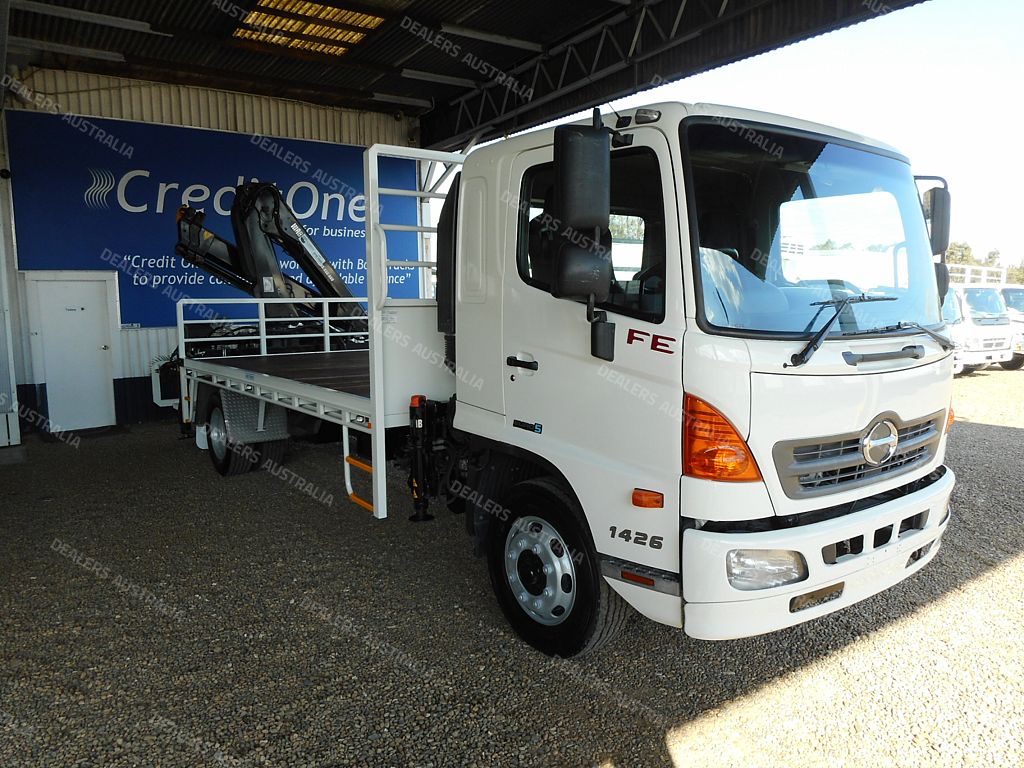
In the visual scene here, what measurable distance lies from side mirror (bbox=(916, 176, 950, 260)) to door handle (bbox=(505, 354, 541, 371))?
78.1 inches

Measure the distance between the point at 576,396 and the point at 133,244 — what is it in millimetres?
9741

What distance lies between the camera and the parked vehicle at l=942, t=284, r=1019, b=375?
42.3ft

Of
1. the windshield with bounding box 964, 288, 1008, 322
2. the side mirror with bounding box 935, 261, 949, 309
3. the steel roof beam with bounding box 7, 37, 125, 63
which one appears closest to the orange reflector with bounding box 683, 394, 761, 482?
the side mirror with bounding box 935, 261, 949, 309

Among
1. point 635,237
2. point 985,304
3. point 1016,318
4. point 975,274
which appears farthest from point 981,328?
point 635,237

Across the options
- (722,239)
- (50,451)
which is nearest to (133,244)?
(50,451)

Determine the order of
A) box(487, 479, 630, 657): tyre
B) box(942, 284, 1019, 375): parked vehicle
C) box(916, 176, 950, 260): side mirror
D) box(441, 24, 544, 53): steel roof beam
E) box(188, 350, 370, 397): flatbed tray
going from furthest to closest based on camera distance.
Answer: box(942, 284, 1019, 375): parked vehicle < box(441, 24, 544, 53): steel roof beam < box(188, 350, 370, 397): flatbed tray < box(916, 176, 950, 260): side mirror < box(487, 479, 630, 657): tyre

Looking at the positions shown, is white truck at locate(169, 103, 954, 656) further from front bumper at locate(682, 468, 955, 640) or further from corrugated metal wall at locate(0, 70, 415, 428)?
corrugated metal wall at locate(0, 70, 415, 428)

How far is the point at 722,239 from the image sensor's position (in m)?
2.56

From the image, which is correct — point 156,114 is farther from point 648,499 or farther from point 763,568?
point 763,568

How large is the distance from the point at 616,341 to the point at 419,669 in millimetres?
1701

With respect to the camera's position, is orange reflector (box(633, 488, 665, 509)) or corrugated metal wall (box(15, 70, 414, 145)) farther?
corrugated metal wall (box(15, 70, 414, 145))

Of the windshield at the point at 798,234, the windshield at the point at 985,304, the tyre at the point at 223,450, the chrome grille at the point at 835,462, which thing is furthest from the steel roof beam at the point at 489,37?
the windshield at the point at 985,304

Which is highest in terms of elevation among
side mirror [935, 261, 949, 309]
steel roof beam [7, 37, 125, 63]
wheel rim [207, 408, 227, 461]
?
steel roof beam [7, 37, 125, 63]

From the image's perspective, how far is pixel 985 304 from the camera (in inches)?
531
